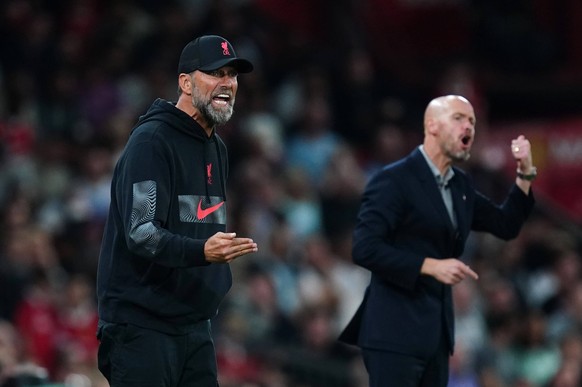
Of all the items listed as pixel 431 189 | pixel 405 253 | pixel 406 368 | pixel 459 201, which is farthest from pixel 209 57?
pixel 406 368

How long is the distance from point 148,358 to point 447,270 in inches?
57.5

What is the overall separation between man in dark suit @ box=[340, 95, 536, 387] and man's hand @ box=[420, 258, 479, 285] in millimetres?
17

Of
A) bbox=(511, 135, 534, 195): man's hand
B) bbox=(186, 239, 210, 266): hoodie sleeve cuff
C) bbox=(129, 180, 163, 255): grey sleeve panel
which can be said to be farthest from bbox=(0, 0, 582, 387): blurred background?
bbox=(511, 135, 534, 195): man's hand

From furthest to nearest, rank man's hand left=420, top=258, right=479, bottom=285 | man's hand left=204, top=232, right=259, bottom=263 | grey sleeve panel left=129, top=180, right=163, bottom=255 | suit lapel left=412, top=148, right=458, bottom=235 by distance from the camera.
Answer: suit lapel left=412, top=148, right=458, bottom=235
man's hand left=420, top=258, right=479, bottom=285
grey sleeve panel left=129, top=180, right=163, bottom=255
man's hand left=204, top=232, right=259, bottom=263

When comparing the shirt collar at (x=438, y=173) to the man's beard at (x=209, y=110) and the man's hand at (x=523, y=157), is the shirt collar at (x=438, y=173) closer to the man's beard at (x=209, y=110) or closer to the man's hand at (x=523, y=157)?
the man's hand at (x=523, y=157)

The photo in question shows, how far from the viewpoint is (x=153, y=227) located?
527cm

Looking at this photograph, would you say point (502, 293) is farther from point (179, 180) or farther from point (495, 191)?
point (179, 180)

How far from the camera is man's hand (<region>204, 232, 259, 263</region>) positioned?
16.8 ft

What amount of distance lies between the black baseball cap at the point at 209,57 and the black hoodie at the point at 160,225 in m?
0.20

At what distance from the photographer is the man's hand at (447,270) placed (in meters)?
6.04

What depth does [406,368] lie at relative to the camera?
641 cm

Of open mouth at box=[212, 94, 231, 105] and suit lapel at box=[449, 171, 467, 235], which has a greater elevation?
open mouth at box=[212, 94, 231, 105]

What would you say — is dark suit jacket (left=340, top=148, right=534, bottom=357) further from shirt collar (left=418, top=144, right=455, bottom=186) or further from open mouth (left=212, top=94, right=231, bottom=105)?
open mouth (left=212, top=94, right=231, bottom=105)

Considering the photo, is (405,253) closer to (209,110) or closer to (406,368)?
(406,368)
